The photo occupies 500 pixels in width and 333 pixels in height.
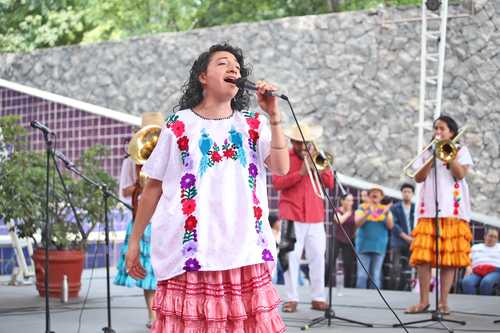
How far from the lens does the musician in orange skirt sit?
7941 mm

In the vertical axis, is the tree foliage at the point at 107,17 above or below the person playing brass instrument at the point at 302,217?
above

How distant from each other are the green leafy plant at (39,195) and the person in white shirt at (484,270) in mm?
4036

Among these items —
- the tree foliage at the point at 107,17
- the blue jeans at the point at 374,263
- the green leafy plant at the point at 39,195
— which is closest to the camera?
the green leafy plant at the point at 39,195

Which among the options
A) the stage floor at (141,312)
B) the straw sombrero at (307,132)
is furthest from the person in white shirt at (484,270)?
the straw sombrero at (307,132)

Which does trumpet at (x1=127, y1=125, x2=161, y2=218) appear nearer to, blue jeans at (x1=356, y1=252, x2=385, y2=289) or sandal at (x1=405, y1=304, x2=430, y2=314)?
sandal at (x1=405, y1=304, x2=430, y2=314)

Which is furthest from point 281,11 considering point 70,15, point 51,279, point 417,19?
point 51,279

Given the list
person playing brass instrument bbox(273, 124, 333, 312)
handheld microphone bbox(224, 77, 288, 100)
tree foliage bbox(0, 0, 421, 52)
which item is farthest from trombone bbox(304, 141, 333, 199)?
tree foliage bbox(0, 0, 421, 52)

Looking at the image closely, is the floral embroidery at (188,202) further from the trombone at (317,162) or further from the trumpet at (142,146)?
the trombone at (317,162)

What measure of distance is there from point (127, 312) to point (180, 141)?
465 centimetres

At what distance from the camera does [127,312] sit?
859 centimetres

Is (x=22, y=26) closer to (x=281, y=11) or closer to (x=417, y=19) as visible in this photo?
(x=281, y=11)

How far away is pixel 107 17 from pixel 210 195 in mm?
17898

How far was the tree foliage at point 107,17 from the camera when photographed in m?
21.1

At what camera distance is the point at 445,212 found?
7941 millimetres
